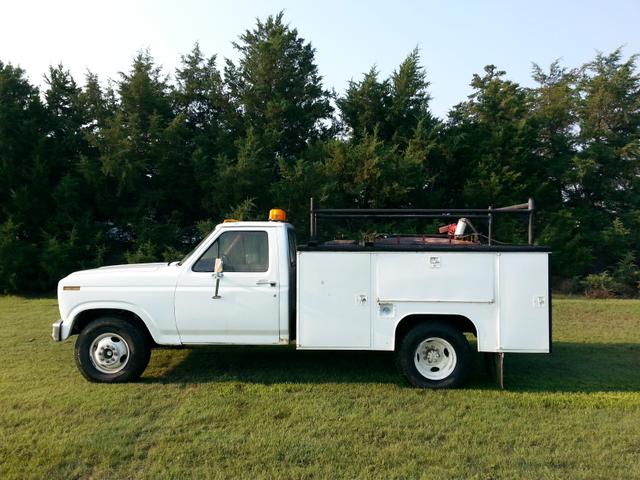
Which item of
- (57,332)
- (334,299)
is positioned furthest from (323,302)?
(57,332)

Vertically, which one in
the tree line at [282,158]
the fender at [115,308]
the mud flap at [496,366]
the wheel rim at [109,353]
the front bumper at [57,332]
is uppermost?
the tree line at [282,158]

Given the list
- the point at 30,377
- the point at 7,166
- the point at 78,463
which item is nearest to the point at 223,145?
the point at 7,166

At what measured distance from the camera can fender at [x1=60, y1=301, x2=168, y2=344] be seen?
628 centimetres

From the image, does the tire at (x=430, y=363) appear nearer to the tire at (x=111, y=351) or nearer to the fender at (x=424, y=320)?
the fender at (x=424, y=320)

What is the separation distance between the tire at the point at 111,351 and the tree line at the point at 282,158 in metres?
10.7

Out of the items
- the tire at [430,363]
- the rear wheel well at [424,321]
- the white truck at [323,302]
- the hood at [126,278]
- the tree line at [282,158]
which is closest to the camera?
the white truck at [323,302]

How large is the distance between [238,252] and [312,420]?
2255mm

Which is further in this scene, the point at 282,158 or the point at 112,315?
the point at 282,158

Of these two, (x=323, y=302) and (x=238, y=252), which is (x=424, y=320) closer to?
(x=323, y=302)

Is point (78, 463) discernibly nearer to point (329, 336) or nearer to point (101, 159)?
point (329, 336)

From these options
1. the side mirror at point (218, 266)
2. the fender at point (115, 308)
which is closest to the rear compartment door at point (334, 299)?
the side mirror at point (218, 266)

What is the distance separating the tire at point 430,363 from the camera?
608 centimetres

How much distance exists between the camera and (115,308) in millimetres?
6285

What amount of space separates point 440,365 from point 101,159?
47.8 feet
